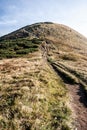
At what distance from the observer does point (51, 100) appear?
27.0 metres

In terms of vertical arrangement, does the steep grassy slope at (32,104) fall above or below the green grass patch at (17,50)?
below

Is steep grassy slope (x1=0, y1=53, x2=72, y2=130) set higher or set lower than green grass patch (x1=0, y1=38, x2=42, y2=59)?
lower

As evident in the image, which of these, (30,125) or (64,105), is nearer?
(30,125)

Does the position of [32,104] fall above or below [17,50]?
below

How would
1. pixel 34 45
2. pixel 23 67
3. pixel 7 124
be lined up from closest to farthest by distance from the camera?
1. pixel 7 124
2. pixel 23 67
3. pixel 34 45

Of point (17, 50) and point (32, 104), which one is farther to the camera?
point (17, 50)

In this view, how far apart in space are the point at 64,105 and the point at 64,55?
42.9 meters

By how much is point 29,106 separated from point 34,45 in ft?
166

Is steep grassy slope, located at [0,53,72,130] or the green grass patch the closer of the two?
steep grassy slope, located at [0,53,72,130]

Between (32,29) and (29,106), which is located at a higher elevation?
(32,29)

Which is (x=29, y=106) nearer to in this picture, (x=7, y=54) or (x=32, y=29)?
(x=7, y=54)

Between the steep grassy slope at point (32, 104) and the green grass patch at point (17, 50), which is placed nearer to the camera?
the steep grassy slope at point (32, 104)

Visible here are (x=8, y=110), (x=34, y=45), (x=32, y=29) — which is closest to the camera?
(x=8, y=110)

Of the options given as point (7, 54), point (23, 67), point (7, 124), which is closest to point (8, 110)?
point (7, 124)
